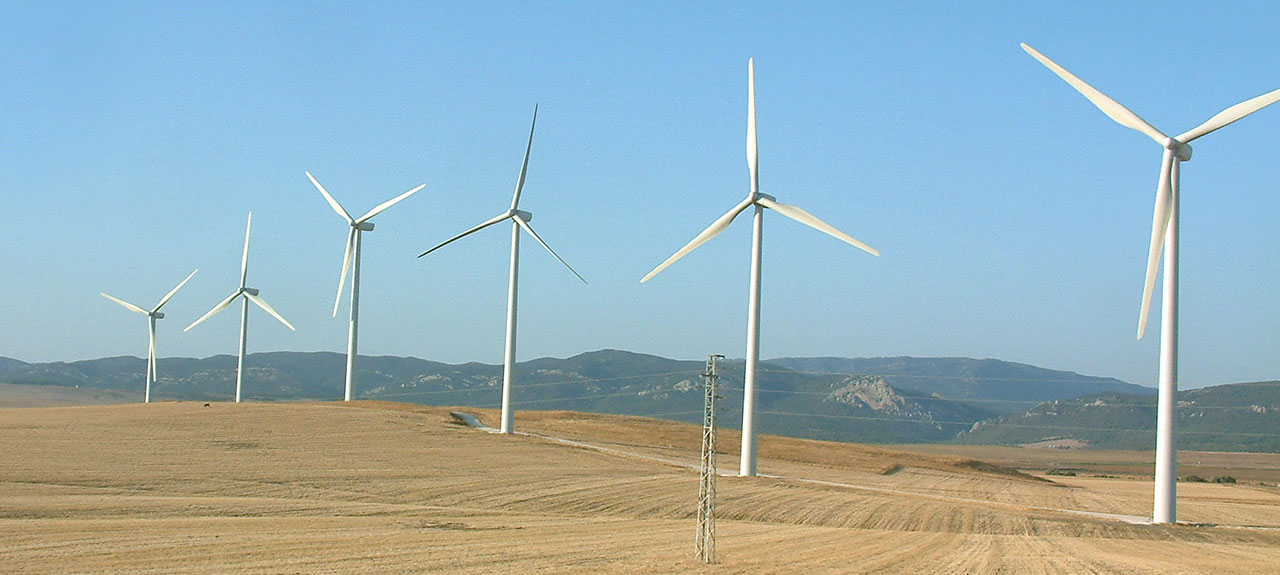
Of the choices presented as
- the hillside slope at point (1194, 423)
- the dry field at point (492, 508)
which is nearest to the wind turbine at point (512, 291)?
the dry field at point (492, 508)

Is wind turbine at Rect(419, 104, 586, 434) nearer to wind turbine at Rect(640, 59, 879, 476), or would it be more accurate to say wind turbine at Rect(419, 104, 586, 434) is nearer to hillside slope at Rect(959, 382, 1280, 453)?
wind turbine at Rect(640, 59, 879, 476)

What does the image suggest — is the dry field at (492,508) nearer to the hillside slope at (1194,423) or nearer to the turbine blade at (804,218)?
the turbine blade at (804,218)

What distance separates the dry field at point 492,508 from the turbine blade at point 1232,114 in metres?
12.8

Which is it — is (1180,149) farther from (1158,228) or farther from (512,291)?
(512,291)

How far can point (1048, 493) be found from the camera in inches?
2231

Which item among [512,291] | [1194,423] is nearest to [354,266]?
[512,291]

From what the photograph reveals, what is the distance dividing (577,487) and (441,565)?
62.7 ft

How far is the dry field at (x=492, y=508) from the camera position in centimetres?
2562

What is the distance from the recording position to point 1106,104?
40.6m

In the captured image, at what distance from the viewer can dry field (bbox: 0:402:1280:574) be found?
84.1 ft

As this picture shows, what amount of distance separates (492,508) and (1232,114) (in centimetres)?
2707

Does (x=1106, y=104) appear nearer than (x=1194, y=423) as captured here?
Yes

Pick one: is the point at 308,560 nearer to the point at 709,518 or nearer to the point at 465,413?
the point at 709,518

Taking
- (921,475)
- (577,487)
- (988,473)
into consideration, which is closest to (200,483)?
(577,487)
